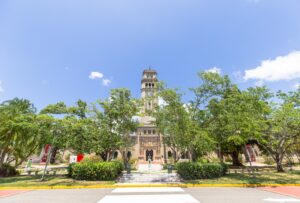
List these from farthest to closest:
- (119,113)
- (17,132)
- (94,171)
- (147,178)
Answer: (17,132) < (119,113) < (147,178) < (94,171)

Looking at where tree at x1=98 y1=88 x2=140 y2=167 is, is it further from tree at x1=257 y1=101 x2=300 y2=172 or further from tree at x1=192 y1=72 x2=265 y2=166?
tree at x1=257 y1=101 x2=300 y2=172

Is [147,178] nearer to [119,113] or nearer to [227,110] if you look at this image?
[119,113]

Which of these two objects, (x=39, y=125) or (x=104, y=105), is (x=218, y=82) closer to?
(x=104, y=105)

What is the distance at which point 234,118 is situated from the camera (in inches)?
619

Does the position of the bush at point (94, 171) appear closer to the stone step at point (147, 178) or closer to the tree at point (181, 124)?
the stone step at point (147, 178)

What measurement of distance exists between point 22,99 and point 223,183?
27.1 m

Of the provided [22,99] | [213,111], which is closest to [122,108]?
[213,111]

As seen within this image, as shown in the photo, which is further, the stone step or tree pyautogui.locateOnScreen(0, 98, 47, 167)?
tree pyautogui.locateOnScreen(0, 98, 47, 167)

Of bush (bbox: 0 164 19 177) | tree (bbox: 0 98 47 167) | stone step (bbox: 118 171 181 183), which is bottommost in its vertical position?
stone step (bbox: 118 171 181 183)

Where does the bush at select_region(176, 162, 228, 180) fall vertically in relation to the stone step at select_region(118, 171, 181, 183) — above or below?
above

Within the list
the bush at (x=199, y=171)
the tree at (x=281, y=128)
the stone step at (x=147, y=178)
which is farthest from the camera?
the tree at (x=281, y=128)

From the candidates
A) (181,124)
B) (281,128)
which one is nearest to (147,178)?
(181,124)

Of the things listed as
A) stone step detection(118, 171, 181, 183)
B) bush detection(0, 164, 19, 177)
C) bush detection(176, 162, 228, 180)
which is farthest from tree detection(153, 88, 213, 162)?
bush detection(0, 164, 19, 177)

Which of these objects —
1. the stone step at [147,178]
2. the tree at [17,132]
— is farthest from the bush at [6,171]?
the stone step at [147,178]
